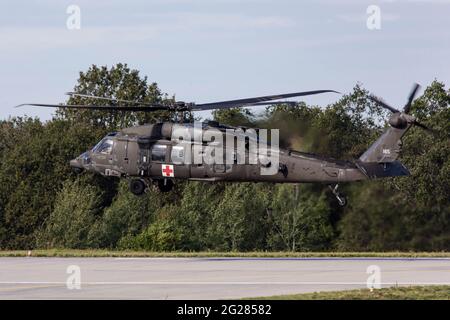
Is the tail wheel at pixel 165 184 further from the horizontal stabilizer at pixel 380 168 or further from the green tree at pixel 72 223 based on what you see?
the green tree at pixel 72 223

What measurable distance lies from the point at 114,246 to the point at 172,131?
1860cm

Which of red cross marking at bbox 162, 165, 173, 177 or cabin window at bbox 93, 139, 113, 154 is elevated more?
cabin window at bbox 93, 139, 113, 154

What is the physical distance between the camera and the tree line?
37688 mm

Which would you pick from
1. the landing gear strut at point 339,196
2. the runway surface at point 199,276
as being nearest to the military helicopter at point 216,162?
the landing gear strut at point 339,196

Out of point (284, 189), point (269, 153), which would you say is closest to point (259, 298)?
point (269, 153)

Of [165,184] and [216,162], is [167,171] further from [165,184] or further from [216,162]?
[216,162]

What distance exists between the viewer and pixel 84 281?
98.2ft

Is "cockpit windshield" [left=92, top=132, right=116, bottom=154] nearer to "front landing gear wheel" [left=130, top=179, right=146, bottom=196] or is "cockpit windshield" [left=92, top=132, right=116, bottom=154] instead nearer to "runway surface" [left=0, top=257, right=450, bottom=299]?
"front landing gear wheel" [left=130, top=179, right=146, bottom=196]

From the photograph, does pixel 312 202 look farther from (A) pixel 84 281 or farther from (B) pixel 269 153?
(A) pixel 84 281

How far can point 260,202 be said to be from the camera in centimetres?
5322

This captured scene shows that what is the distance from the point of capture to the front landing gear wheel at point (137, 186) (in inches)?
1717

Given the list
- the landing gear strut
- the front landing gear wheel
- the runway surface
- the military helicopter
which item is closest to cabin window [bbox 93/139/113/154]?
the military helicopter
